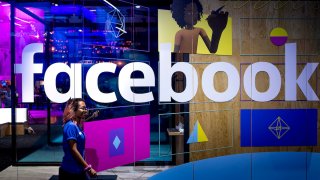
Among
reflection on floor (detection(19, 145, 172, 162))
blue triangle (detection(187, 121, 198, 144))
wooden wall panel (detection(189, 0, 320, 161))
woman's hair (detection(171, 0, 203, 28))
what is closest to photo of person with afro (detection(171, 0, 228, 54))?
woman's hair (detection(171, 0, 203, 28))

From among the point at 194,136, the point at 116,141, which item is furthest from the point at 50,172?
the point at 194,136

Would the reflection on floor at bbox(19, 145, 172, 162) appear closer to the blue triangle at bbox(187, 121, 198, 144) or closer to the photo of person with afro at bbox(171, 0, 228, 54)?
the blue triangle at bbox(187, 121, 198, 144)

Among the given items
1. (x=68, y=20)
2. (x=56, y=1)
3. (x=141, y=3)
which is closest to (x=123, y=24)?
(x=141, y=3)

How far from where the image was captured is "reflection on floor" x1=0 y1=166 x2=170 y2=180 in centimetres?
499

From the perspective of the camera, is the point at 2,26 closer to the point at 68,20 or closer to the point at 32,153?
the point at 68,20

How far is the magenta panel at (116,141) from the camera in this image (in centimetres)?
434

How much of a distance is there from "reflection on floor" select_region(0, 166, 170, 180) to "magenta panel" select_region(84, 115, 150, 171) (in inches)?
10.5

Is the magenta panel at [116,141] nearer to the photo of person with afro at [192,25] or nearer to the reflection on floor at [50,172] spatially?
the reflection on floor at [50,172]

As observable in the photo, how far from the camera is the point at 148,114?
4.71m

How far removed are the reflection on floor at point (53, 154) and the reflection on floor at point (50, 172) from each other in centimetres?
19

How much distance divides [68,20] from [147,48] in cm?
122

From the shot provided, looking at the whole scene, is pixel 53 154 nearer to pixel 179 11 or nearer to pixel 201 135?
pixel 201 135

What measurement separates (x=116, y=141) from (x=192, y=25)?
1756 mm

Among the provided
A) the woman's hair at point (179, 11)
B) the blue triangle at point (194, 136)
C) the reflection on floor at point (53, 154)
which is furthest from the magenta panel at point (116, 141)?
the woman's hair at point (179, 11)
